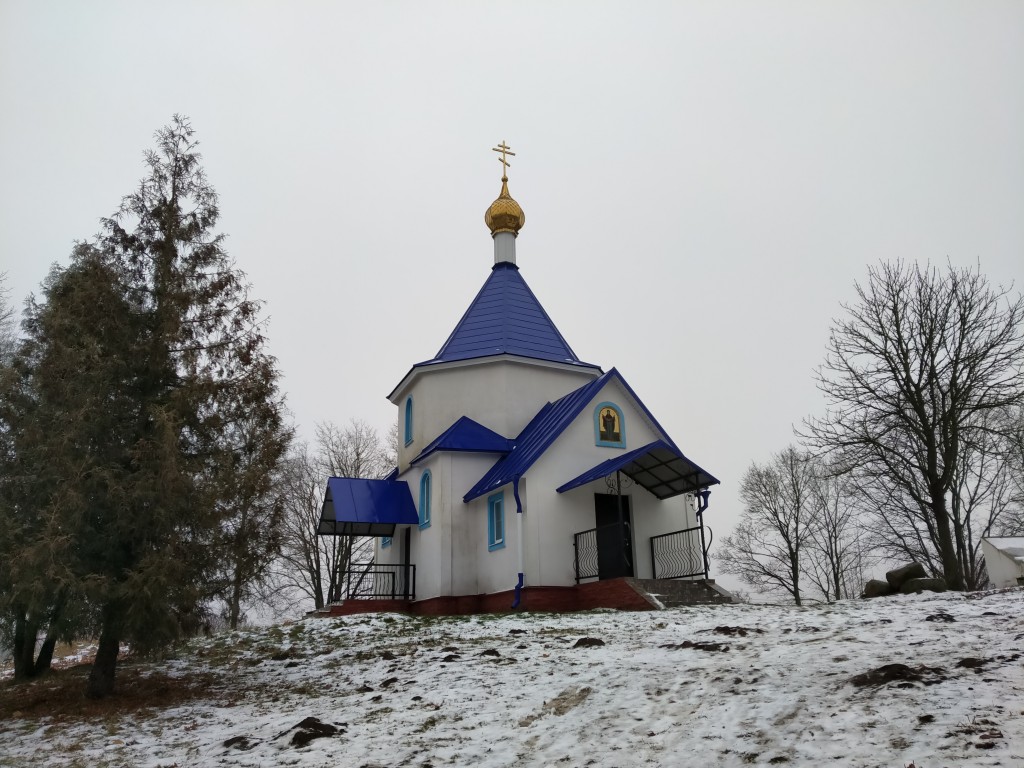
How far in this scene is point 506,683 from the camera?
313 inches

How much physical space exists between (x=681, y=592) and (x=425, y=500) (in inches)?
260

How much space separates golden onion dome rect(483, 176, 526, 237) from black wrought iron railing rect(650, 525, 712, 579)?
34.0 feet

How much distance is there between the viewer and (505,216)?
2283cm

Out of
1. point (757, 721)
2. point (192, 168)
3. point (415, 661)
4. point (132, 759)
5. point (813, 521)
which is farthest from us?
point (813, 521)

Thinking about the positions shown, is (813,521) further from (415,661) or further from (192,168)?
(192,168)

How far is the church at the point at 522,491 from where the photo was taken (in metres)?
15.6

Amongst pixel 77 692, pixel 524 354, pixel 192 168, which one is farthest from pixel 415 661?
pixel 524 354

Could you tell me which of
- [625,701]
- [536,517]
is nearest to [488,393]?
[536,517]

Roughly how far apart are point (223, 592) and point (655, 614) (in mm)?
6293

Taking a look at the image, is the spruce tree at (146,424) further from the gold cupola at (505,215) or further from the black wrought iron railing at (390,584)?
the gold cupola at (505,215)

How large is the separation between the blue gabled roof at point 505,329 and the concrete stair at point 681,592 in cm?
682

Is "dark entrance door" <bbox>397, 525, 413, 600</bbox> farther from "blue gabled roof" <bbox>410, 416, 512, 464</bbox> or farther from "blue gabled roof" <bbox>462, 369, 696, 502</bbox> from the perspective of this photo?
"blue gabled roof" <bbox>462, 369, 696, 502</bbox>

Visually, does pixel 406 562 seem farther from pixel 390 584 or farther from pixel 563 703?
pixel 563 703

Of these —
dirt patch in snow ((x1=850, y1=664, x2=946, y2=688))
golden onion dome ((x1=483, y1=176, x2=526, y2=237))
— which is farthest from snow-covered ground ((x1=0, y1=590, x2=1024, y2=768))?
golden onion dome ((x1=483, y1=176, x2=526, y2=237))
